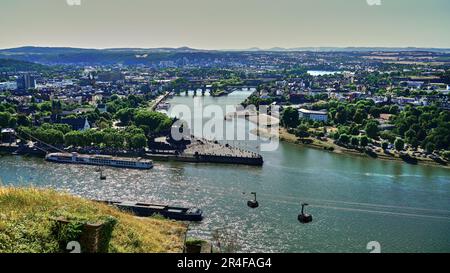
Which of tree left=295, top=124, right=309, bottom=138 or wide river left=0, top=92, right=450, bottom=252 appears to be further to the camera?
tree left=295, top=124, right=309, bottom=138

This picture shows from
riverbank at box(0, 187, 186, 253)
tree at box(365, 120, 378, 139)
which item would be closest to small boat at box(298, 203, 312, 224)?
riverbank at box(0, 187, 186, 253)

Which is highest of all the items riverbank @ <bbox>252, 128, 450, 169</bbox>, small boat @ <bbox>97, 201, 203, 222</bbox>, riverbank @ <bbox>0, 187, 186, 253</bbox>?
riverbank @ <bbox>0, 187, 186, 253</bbox>

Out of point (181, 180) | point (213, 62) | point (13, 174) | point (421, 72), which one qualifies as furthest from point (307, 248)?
point (213, 62)

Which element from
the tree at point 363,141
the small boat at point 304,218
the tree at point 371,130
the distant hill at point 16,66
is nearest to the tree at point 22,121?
the tree at point 363,141

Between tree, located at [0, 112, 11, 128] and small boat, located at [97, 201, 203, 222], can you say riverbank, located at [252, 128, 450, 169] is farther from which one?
tree, located at [0, 112, 11, 128]

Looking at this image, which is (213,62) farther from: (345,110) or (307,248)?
(307,248)

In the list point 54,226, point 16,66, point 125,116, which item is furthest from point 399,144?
point 16,66
